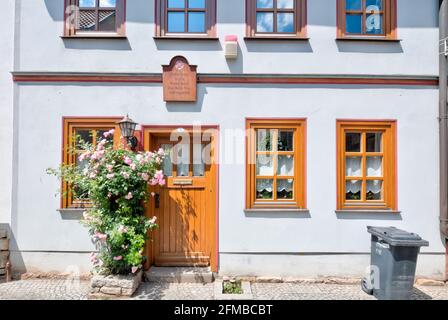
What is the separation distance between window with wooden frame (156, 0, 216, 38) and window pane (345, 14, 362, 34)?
8.04 feet

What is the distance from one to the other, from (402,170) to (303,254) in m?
2.23

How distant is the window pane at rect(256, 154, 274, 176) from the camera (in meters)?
5.10

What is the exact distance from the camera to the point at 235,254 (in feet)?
16.3

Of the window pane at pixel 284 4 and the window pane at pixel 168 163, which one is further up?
the window pane at pixel 284 4

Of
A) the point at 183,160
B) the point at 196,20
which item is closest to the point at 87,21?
the point at 196,20

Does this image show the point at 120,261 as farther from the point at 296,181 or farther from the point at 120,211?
the point at 296,181

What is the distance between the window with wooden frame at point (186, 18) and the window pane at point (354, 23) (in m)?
2.45

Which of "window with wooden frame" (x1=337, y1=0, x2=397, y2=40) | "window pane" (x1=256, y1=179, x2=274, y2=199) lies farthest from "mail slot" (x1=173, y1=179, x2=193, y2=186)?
"window with wooden frame" (x1=337, y1=0, x2=397, y2=40)

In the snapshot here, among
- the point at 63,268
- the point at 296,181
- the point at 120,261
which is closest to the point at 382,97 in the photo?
the point at 296,181

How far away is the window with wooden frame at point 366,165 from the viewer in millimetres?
5043

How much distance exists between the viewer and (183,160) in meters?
5.18

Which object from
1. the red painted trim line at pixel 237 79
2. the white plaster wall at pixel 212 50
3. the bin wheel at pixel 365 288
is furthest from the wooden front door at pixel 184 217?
the bin wheel at pixel 365 288

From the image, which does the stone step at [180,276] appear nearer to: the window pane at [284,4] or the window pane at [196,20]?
the window pane at [196,20]

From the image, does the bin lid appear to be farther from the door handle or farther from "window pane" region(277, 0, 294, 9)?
"window pane" region(277, 0, 294, 9)
